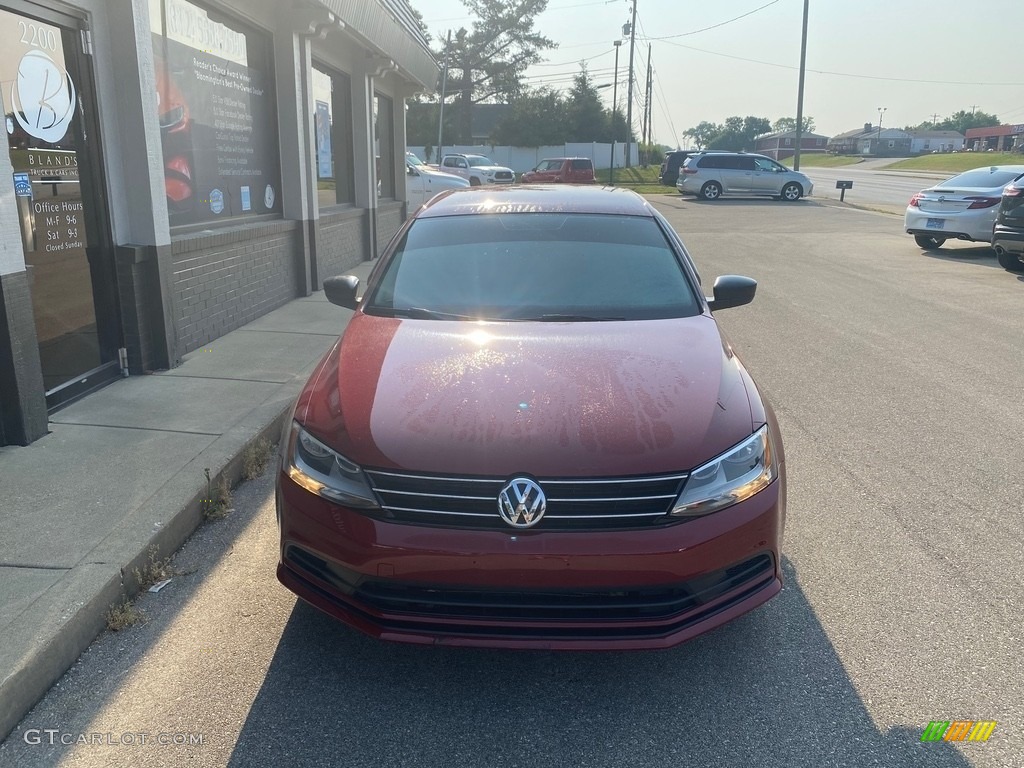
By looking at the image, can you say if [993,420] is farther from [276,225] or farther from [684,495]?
[276,225]

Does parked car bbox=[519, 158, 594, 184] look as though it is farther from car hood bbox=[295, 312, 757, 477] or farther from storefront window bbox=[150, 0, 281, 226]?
car hood bbox=[295, 312, 757, 477]

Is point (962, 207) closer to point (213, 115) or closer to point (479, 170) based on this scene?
point (213, 115)

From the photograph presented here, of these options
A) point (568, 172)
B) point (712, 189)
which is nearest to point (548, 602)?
point (712, 189)

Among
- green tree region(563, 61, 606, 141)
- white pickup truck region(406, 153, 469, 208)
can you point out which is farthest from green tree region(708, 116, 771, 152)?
white pickup truck region(406, 153, 469, 208)

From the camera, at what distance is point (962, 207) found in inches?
577

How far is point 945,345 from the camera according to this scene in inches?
318

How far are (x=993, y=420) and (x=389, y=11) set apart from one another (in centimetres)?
904

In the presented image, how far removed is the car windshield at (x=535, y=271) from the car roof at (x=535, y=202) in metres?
0.08

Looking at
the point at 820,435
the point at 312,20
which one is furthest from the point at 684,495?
the point at 312,20

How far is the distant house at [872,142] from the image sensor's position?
129 m

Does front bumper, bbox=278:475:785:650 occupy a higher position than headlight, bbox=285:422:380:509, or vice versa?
headlight, bbox=285:422:380:509

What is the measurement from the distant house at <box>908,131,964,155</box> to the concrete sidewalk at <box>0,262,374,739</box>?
14691cm

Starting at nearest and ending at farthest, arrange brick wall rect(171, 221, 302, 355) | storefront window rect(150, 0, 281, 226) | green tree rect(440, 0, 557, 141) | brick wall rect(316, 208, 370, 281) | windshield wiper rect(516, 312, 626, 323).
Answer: windshield wiper rect(516, 312, 626, 323) < brick wall rect(171, 221, 302, 355) < storefront window rect(150, 0, 281, 226) < brick wall rect(316, 208, 370, 281) < green tree rect(440, 0, 557, 141)

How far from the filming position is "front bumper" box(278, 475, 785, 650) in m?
2.59
